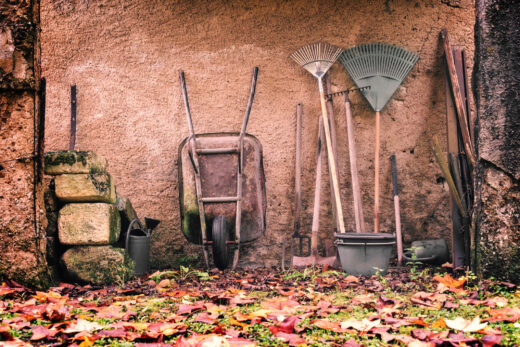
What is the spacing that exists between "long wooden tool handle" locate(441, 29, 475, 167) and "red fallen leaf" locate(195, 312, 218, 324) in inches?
95.6

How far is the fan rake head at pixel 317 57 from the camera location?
11.7 ft

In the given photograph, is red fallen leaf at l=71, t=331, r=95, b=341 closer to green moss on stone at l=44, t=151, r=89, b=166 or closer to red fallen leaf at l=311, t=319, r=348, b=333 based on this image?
red fallen leaf at l=311, t=319, r=348, b=333

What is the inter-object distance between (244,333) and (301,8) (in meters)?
3.03

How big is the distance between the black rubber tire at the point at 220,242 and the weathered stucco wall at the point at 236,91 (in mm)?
450

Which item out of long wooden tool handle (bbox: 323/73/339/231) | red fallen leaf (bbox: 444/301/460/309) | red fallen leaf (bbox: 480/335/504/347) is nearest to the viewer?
red fallen leaf (bbox: 480/335/504/347)

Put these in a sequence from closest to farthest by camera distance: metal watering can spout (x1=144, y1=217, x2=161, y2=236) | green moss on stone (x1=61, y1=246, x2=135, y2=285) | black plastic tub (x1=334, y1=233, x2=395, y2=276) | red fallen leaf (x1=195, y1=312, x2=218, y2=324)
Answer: red fallen leaf (x1=195, y1=312, x2=218, y2=324)
green moss on stone (x1=61, y1=246, x2=135, y2=285)
black plastic tub (x1=334, y1=233, x2=395, y2=276)
metal watering can spout (x1=144, y1=217, x2=161, y2=236)

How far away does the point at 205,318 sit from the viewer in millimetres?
1679

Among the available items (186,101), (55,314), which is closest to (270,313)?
(55,314)

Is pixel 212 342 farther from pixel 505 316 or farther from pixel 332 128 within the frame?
pixel 332 128

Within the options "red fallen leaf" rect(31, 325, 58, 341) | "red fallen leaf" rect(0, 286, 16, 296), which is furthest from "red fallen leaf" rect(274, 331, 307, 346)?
"red fallen leaf" rect(0, 286, 16, 296)

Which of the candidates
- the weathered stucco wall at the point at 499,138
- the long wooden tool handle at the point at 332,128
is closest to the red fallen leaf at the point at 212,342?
the weathered stucco wall at the point at 499,138

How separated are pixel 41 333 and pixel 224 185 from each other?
2.08 m

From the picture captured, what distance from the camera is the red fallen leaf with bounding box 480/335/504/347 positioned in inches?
50.6

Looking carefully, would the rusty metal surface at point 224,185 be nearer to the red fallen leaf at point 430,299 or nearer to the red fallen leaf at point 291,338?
the red fallen leaf at point 430,299
